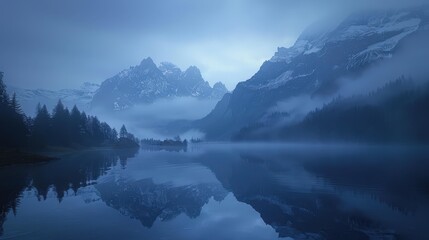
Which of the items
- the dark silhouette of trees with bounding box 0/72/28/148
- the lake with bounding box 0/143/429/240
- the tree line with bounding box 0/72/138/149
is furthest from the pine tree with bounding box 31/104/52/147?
the lake with bounding box 0/143/429/240

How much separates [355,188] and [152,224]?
1094 inches

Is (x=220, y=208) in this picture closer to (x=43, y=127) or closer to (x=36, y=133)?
(x=36, y=133)

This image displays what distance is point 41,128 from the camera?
141 metres

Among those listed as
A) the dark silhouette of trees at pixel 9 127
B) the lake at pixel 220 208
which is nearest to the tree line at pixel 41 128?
the dark silhouette of trees at pixel 9 127

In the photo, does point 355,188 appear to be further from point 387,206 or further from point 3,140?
point 3,140

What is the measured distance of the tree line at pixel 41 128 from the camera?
101 m

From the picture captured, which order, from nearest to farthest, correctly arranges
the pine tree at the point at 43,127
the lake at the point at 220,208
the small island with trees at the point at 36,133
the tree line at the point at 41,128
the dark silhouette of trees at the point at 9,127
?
the lake at the point at 220,208 < the small island with trees at the point at 36,133 < the dark silhouette of trees at the point at 9,127 < the tree line at the point at 41,128 < the pine tree at the point at 43,127

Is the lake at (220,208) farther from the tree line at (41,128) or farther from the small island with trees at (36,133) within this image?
the tree line at (41,128)

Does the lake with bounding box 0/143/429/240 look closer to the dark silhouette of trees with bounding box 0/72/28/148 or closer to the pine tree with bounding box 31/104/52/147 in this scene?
the dark silhouette of trees with bounding box 0/72/28/148

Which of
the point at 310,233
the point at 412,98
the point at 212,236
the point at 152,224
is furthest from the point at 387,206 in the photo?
the point at 412,98

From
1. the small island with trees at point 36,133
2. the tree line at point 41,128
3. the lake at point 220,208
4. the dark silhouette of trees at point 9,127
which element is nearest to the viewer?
the lake at point 220,208

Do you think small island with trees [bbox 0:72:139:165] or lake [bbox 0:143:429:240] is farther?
small island with trees [bbox 0:72:139:165]

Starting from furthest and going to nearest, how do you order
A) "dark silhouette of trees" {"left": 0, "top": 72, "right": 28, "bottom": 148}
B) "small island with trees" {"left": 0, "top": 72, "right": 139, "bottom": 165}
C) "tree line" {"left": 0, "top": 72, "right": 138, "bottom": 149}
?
→ "tree line" {"left": 0, "top": 72, "right": 138, "bottom": 149} → "dark silhouette of trees" {"left": 0, "top": 72, "right": 28, "bottom": 148} → "small island with trees" {"left": 0, "top": 72, "right": 139, "bottom": 165}

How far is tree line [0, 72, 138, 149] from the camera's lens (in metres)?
101
